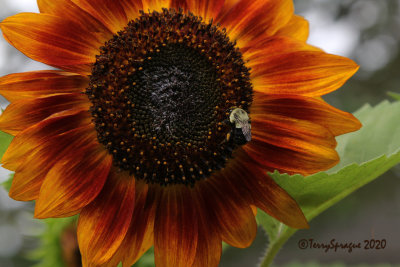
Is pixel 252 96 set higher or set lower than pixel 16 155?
higher

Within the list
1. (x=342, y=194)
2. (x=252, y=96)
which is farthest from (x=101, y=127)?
(x=342, y=194)

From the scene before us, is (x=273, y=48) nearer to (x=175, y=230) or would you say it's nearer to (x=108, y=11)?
(x=108, y=11)

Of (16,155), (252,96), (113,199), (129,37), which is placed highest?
(129,37)

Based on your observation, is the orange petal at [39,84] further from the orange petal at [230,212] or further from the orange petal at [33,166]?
the orange petal at [230,212]

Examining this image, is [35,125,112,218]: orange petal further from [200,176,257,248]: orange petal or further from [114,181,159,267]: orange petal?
[200,176,257,248]: orange petal

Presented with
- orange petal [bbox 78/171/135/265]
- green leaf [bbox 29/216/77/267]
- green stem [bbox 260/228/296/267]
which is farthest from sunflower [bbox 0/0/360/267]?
green leaf [bbox 29/216/77/267]

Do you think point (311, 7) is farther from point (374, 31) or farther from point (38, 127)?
point (38, 127)
